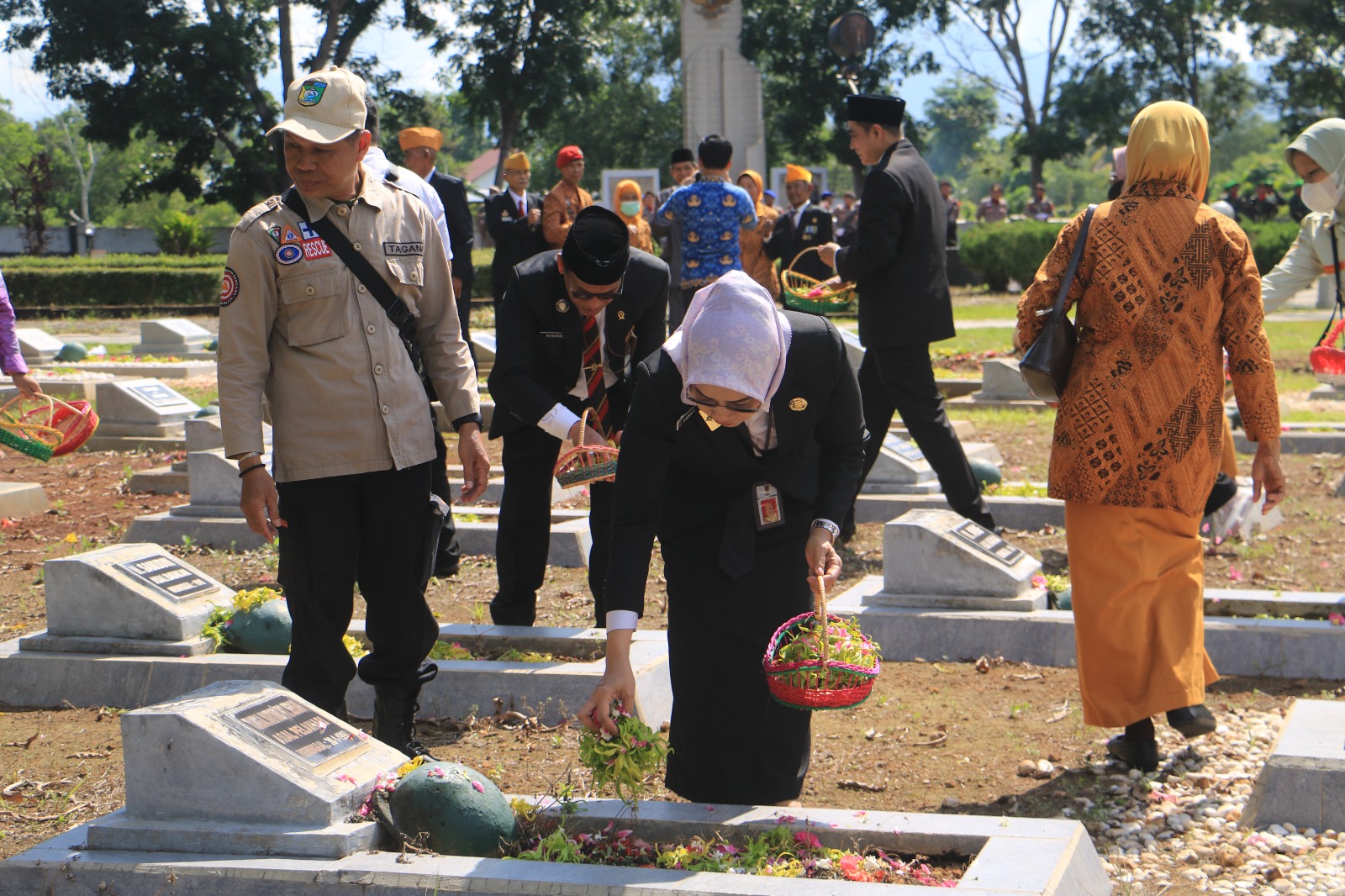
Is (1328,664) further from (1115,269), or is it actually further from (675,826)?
(675,826)

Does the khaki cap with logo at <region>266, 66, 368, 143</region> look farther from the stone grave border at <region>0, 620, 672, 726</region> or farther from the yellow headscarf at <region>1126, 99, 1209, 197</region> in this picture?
the yellow headscarf at <region>1126, 99, 1209, 197</region>

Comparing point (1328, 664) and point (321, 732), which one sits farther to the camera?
point (1328, 664)

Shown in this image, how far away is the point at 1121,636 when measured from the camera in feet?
14.7

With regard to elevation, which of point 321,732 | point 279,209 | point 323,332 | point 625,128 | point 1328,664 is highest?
point 625,128

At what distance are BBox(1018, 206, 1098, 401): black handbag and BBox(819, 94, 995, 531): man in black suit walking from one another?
2.09 m

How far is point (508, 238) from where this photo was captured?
36.7ft

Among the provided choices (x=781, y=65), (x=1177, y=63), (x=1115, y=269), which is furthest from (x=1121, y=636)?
(x=1177, y=63)

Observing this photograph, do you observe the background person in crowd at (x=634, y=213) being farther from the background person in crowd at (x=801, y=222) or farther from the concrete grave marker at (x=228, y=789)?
the concrete grave marker at (x=228, y=789)

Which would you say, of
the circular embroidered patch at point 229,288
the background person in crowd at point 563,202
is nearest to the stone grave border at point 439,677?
the circular embroidered patch at point 229,288

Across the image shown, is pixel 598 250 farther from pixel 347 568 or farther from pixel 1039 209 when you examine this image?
pixel 1039 209

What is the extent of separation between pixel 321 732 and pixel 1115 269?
2757 millimetres

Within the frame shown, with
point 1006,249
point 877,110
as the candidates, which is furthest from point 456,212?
point 1006,249

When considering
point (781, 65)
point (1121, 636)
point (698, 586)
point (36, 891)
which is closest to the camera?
point (36, 891)

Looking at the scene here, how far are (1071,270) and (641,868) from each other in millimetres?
2405
